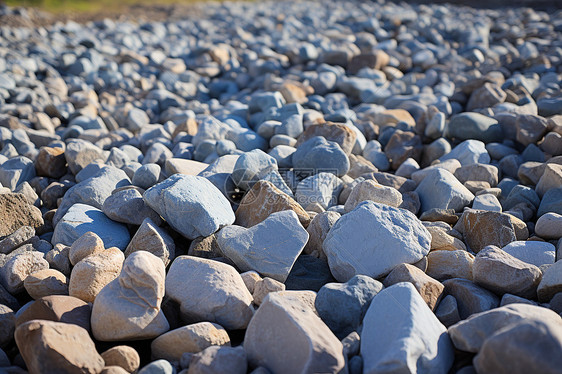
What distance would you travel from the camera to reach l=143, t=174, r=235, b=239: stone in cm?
216

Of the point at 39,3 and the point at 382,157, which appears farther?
the point at 39,3

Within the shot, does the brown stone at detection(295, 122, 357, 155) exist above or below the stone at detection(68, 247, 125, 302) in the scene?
above

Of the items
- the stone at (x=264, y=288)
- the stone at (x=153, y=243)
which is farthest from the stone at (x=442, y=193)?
the stone at (x=153, y=243)

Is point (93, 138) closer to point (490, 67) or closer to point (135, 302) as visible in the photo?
point (135, 302)

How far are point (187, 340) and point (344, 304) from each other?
0.56m

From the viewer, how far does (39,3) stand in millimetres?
12633

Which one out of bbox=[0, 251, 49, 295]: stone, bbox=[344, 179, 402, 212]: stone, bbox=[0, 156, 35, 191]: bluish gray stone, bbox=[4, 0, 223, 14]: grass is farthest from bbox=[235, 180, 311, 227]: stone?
bbox=[4, 0, 223, 14]: grass

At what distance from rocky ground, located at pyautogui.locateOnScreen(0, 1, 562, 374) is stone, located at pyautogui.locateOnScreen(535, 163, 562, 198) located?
0.04 feet

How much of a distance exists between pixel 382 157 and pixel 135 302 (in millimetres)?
2053

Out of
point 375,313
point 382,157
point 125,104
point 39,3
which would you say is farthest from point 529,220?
point 39,3

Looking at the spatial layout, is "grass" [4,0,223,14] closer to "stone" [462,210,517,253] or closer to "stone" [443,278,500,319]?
"stone" [462,210,517,253]

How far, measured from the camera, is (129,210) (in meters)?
2.31

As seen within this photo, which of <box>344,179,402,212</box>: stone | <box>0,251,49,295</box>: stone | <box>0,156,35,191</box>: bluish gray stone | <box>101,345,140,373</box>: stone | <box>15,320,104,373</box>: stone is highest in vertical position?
<box>344,179,402,212</box>: stone

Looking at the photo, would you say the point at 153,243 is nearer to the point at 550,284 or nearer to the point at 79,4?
the point at 550,284
